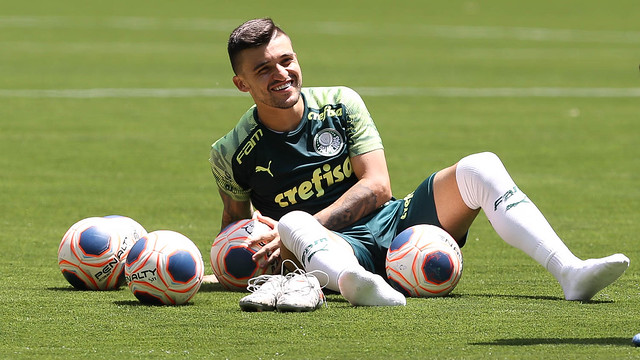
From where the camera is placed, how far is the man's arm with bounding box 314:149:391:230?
7.09m

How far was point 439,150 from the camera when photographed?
1494cm

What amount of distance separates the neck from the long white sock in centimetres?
74

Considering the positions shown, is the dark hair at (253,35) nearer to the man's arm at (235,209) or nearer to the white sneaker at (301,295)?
the man's arm at (235,209)

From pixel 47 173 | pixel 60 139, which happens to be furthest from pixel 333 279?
pixel 60 139

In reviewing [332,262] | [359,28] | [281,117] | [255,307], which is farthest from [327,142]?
[359,28]

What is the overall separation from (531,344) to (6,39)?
969 inches

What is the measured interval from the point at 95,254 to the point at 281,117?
4.57 feet

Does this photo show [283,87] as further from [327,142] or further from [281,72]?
[327,142]

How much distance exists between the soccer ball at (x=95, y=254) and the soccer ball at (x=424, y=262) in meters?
1.63

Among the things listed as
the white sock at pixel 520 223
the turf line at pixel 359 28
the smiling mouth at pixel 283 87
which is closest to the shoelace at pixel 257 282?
the smiling mouth at pixel 283 87

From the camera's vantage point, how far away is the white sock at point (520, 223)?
6469mm

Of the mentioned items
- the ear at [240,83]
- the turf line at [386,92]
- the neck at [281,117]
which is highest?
the ear at [240,83]

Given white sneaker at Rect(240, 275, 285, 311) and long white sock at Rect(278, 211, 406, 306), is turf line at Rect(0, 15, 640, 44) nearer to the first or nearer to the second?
long white sock at Rect(278, 211, 406, 306)

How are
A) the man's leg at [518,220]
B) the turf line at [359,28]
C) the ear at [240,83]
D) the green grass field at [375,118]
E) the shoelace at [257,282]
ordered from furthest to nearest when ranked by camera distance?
1. the turf line at [359,28]
2. the ear at [240,83]
3. the shoelace at [257,282]
4. the man's leg at [518,220]
5. the green grass field at [375,118]
